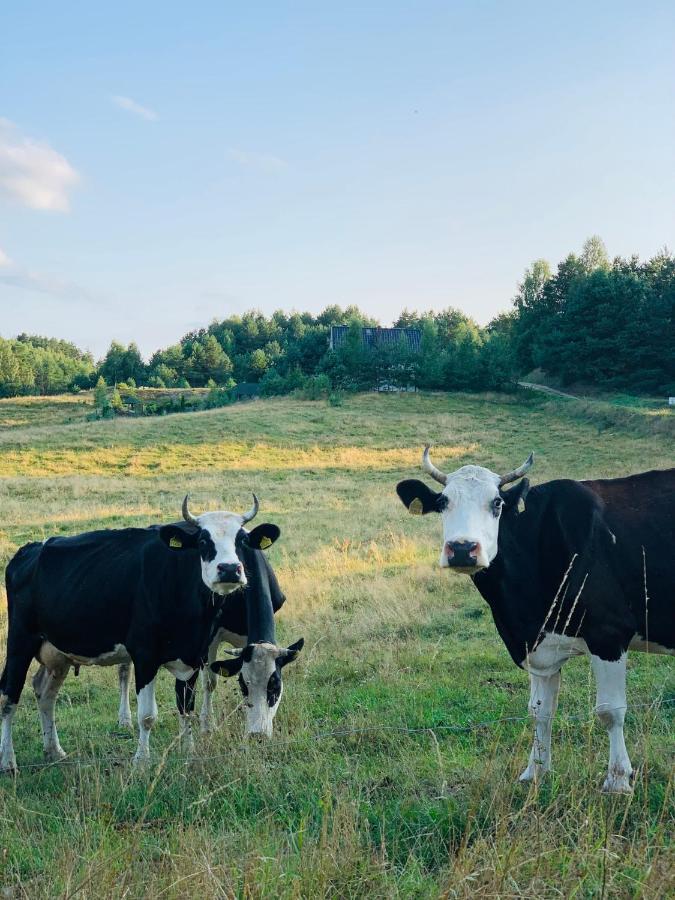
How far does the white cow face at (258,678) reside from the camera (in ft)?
19.4

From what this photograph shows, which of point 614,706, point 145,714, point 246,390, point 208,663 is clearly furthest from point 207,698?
point 246,390

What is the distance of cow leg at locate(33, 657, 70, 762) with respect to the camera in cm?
655

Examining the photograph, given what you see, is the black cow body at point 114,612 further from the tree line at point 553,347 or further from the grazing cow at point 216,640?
the tree line at point 553,347

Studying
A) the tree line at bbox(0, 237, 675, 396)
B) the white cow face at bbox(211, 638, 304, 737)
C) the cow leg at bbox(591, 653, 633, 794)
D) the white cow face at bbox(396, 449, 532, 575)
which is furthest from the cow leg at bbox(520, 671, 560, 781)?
the tree line at bbox(0, 237, 675, 396)

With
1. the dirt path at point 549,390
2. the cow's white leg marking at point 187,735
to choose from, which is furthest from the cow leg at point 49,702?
the dirt path at point 549,390

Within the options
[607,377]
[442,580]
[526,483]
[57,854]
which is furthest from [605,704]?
[607,377]

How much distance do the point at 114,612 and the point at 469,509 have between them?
11.0ft

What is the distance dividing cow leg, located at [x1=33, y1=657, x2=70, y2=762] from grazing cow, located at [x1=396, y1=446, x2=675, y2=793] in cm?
380

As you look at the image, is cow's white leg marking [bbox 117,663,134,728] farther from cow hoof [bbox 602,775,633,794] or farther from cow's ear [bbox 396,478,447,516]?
cow hoof [bbox 602,775,633,794]

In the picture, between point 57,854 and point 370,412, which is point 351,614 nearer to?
point 57,854

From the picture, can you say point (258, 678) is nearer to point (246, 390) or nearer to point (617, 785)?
point (617, 785)

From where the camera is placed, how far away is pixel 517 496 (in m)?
5.19

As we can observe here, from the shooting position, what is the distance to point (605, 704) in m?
4.81

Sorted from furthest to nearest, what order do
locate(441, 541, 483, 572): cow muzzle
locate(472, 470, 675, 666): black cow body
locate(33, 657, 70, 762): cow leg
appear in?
locate(33, 657, 70, 762): cow leg → locate(472, 470, 675, 666): black cow body → locate(441, 541, 483, 572): cow muzzle
